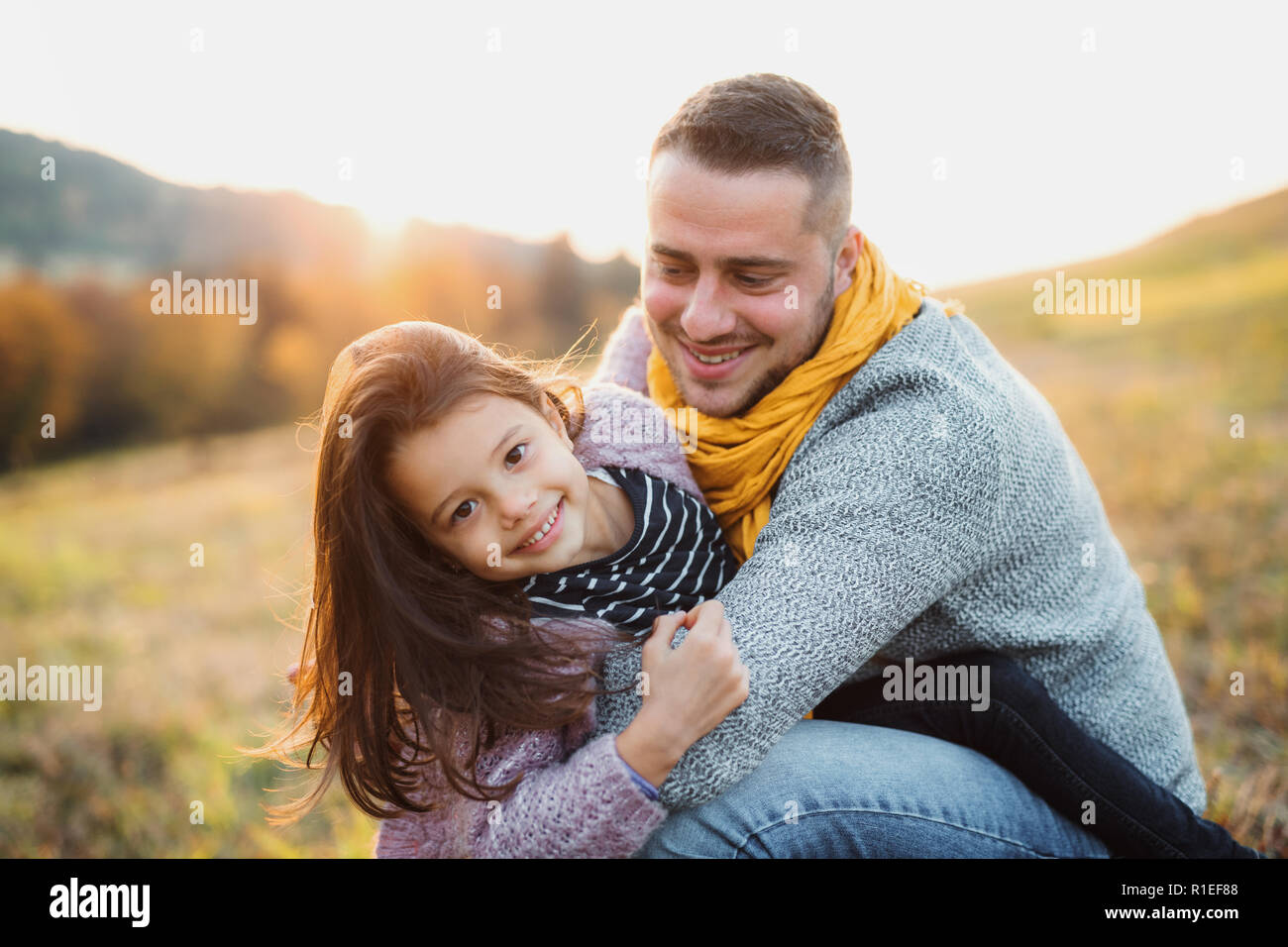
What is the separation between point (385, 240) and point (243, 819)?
35555mm

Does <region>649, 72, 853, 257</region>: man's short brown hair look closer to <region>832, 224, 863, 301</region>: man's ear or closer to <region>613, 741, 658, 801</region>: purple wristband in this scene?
<region>832, 224, 863, 301</region>: man's ear

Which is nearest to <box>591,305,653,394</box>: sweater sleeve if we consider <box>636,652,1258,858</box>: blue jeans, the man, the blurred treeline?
the man

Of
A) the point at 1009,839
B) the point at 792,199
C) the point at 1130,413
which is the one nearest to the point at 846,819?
the point at 1009,839

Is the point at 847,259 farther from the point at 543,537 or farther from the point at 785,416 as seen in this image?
Result: the point at 543,537

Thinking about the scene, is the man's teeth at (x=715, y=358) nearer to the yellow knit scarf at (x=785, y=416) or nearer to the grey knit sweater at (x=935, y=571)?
the yellow knit scarf at (x=785, y=416)

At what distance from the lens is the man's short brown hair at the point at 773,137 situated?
7.52 ft

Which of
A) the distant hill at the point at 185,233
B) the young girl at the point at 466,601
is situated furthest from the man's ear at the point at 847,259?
the distant hill at the point at 185,233

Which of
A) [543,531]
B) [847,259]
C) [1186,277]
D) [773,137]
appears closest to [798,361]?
[847,259]

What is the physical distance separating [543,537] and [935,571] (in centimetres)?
85

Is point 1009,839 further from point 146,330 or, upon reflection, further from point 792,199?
point 146,330

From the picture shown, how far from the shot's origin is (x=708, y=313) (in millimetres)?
2385

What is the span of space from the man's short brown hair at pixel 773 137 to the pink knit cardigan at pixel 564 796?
2.27 ft

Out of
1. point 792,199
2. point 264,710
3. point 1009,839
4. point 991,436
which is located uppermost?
point 792,199

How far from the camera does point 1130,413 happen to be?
29.0 ft
